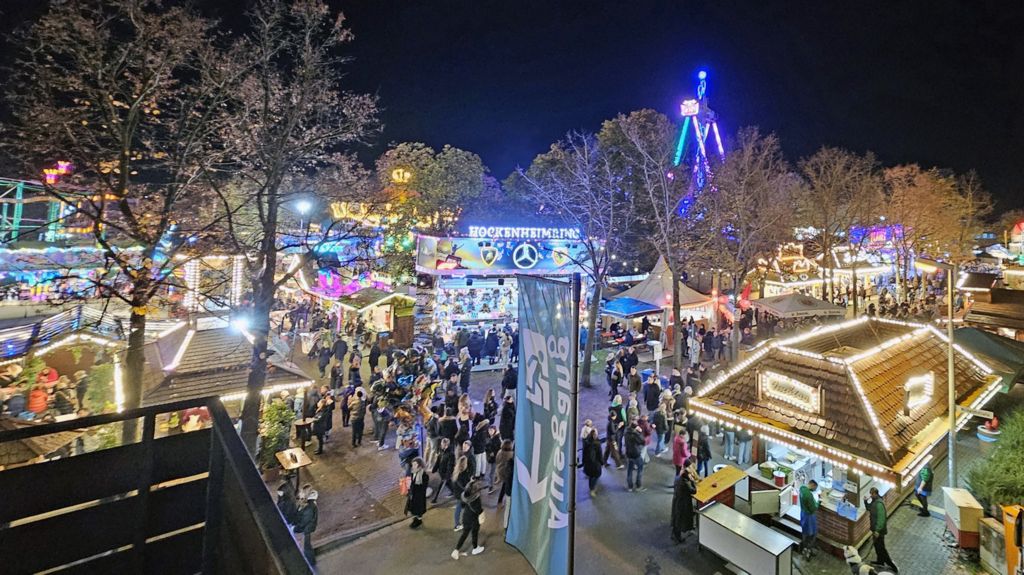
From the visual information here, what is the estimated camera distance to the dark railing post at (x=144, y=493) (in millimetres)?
2840

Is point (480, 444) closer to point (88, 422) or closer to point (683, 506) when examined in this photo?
point (683, 506)

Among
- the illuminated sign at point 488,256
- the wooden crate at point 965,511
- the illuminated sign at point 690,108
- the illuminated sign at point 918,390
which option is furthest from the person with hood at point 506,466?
the illuminated sign at point 690,108

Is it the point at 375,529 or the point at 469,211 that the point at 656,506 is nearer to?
the point at 375,529

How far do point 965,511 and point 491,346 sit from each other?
1452cm

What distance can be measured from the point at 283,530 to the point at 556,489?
3.40m

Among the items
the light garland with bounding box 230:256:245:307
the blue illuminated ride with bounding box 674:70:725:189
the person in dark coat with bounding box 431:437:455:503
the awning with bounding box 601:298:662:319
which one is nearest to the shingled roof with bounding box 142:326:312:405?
the light garland with bounding box 230:256:245:307

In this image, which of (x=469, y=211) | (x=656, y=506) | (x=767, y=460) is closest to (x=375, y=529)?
(x=656, y=506)

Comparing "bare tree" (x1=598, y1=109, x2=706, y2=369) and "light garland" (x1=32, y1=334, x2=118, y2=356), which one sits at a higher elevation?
"bare tree" (x1=598, y1=109, x2=706, y2=369)

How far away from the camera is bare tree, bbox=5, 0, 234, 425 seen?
768cm

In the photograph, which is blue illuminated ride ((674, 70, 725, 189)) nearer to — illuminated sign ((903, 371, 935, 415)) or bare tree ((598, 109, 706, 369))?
bare tree ((598, 109, 706, 369))

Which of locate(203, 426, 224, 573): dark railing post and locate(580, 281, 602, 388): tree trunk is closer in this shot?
locate(203, 426, 224, 573): dark railing post

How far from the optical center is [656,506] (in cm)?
946

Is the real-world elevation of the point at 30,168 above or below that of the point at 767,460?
above

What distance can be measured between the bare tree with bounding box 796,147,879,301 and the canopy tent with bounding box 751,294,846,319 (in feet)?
24.1
